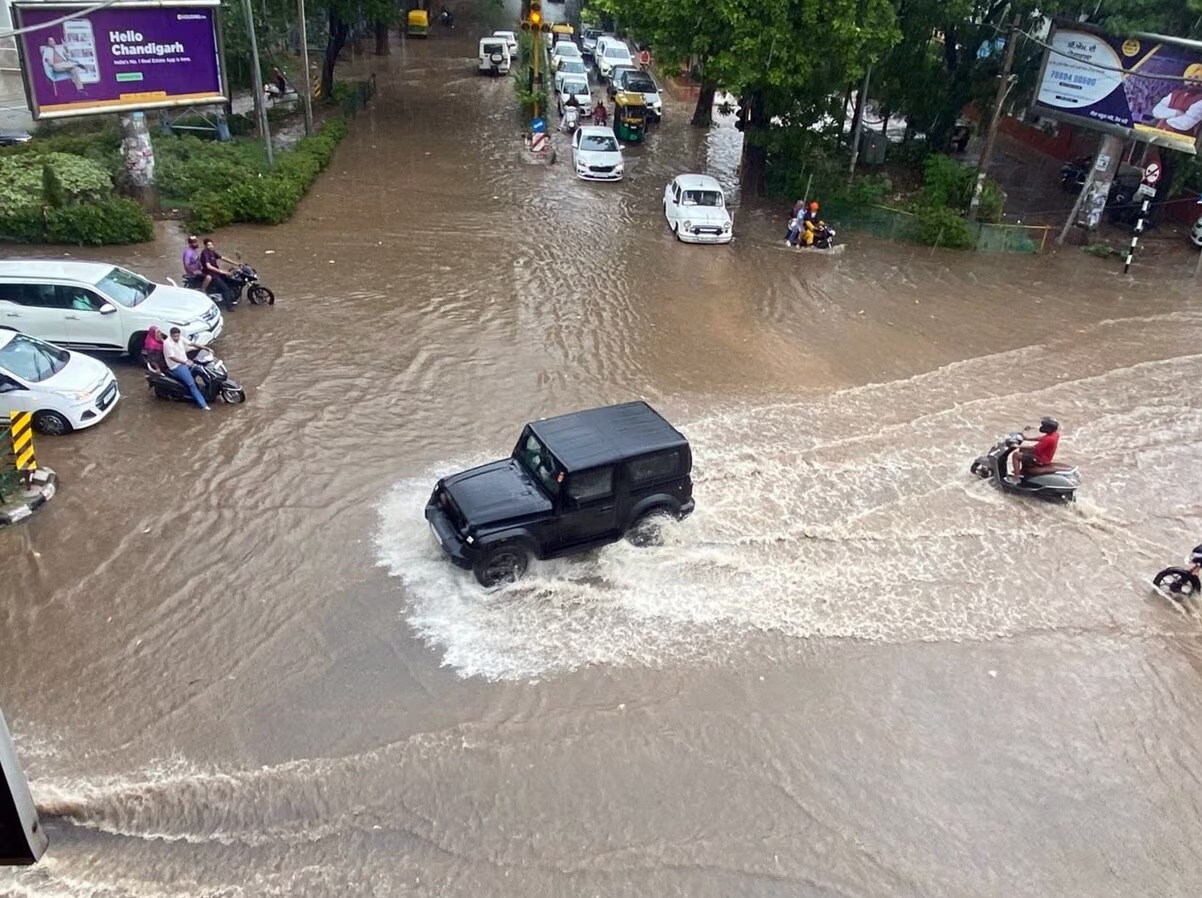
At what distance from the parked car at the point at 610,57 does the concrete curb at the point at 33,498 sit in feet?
113

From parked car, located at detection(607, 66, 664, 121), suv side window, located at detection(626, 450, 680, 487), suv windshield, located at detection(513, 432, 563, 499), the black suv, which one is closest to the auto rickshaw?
parked car, located at detection(607, 66, 664, 121)

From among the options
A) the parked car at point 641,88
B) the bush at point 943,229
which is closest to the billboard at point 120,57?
the parked car at point 641,88

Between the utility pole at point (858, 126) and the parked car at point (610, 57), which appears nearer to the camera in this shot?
the utility pole at point (858, 126)

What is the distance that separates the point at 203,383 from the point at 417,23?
48.4 m

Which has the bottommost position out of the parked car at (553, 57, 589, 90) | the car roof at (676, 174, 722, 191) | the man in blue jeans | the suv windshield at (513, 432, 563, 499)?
the man in blue jeans

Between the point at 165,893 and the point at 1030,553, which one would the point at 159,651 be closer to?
the point at 165,893

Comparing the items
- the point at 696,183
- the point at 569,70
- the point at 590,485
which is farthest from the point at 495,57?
the point at 590,485

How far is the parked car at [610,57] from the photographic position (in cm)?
4156

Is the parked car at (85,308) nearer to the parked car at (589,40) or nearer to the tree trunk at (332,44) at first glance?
the tree trunk at (332,44)

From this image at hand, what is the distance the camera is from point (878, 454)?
14.1m

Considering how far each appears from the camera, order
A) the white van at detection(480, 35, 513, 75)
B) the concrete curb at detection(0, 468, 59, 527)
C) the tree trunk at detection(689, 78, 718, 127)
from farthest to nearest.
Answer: the white van at detection(480, 35, 513, 75) < the tree trunk at detection(689, 78, 718, 127) < the concrete curb at detection(0, 468, 59, 527)

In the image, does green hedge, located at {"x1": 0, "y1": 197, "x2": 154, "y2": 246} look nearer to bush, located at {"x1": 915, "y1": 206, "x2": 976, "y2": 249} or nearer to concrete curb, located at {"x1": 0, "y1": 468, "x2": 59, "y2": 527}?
concrete curb, located at {"x1": 0, "y1": 468, "x2": 59, "y2": 527}

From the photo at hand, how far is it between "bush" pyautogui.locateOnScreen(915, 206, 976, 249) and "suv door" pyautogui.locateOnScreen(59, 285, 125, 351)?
19.3 m

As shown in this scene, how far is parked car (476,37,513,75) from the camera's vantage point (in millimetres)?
44250
